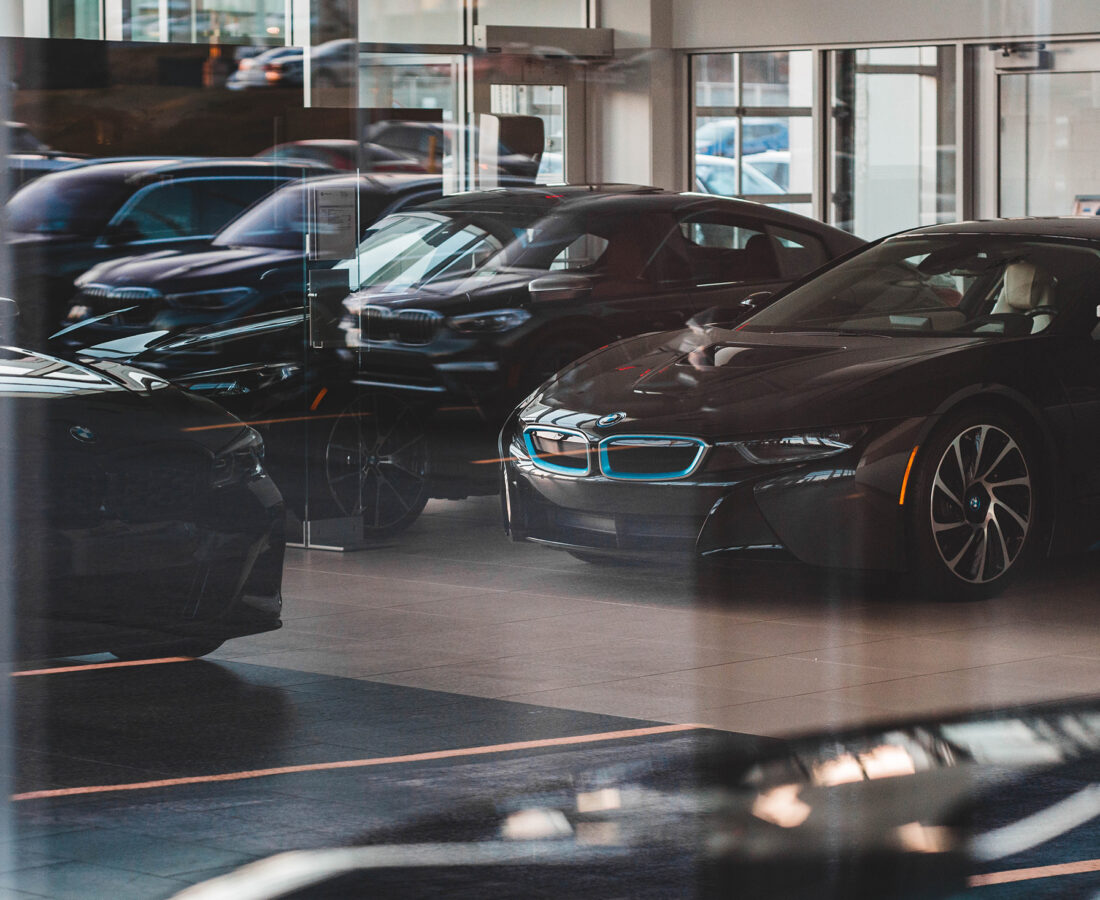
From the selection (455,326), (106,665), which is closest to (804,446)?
(455,326)

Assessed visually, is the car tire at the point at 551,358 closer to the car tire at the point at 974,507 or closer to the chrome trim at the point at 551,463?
the chrome trim at the point at 551,463

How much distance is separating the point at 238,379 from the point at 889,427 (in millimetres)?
2024

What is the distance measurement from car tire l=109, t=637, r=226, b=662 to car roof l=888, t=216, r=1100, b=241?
8.04 feet

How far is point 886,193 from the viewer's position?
18.2 ft

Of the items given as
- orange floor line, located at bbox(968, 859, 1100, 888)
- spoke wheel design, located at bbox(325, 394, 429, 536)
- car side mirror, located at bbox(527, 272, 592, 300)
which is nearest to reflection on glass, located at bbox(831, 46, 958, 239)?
car side mirror, located at bbox(527, 272, 592, 300)

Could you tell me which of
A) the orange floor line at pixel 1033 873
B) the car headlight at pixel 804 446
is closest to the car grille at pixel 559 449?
the car headlight at pixel 804 446

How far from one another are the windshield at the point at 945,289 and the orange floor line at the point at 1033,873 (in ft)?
6.93

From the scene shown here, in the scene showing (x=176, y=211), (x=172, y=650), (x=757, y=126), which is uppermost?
(x=757, y=126)

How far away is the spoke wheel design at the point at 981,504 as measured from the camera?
517 centimetres

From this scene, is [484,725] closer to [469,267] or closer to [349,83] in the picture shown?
[469,267]

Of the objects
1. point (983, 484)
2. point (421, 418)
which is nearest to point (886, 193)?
point (983, 484)

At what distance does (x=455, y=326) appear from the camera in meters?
6.02

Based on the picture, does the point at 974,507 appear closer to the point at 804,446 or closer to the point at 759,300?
the point at 804,446

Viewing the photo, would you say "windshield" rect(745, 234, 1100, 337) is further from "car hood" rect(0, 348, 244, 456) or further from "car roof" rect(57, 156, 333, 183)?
"car hood" rect(0, 348, 244, 456)
